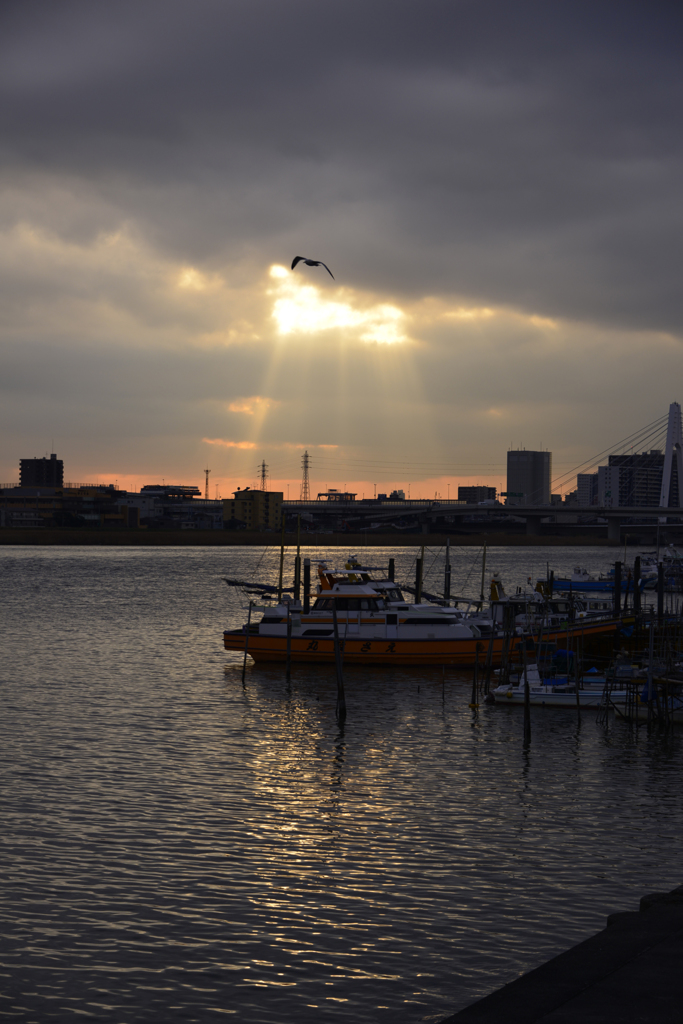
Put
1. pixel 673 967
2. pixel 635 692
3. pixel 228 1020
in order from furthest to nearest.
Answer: pixel 635 692 < pixel 228 1020 < pixel 673 967

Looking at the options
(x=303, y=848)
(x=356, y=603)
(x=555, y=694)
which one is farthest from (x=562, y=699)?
(x=303, y=848)

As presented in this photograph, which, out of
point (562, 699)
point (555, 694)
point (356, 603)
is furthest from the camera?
point (356, 603)

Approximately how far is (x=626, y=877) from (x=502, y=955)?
4.33m

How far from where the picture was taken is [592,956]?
37.0ft

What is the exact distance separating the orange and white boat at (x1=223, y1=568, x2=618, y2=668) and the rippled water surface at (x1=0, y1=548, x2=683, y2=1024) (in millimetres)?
7543

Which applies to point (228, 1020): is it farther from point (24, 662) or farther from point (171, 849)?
point (24, 662)

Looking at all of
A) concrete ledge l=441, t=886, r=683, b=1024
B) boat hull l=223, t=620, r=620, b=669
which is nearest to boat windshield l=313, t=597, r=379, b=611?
boat hull l=223, t=620, r=620, b=669

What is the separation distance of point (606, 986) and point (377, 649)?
3687 cm

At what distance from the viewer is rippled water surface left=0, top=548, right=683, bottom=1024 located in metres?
13.7

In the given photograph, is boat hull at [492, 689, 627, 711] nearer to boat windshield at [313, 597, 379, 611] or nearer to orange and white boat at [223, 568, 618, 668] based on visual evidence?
orange and white boat at [223, 568, 618, 668]

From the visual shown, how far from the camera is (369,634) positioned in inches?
1857

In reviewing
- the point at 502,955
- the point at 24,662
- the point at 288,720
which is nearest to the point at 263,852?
the point at 502,955

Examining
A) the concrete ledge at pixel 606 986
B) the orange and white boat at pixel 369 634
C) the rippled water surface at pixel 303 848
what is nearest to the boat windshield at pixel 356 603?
the orange and white boat at pixel 369 634

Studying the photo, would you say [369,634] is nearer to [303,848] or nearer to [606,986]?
[303,848]
